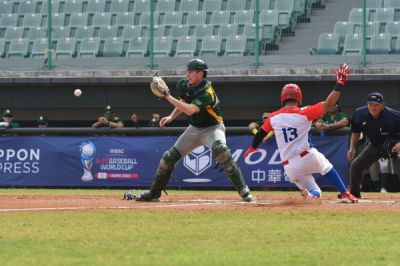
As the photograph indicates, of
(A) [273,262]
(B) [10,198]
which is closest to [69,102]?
(B) [10,198]

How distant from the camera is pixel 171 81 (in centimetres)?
2255

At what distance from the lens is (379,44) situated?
21.6m

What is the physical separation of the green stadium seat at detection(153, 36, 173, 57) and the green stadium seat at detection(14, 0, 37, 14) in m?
3.76

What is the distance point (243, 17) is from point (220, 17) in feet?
2.79

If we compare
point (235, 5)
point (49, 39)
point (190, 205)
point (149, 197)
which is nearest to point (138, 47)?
point (49, 39)

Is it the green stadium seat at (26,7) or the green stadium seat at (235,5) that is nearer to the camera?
the green stadium seat at (235,5)

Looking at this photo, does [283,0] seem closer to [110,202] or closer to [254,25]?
[254,25]

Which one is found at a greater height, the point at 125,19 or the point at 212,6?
the point at 212,6

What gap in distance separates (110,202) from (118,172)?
6407mm

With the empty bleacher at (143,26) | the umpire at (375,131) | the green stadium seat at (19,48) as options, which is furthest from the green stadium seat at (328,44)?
the umpire at (375,131)

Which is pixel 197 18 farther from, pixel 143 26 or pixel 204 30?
pixel 143 26

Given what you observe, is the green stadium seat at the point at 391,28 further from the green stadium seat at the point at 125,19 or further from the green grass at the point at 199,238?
the green grass at the point at 199,238

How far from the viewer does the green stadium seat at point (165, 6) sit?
2412 centimetres

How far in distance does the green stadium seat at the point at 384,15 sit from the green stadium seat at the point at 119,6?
649cm
